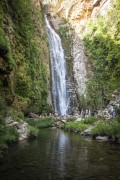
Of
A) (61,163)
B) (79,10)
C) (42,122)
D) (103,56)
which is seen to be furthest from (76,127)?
(79,10)

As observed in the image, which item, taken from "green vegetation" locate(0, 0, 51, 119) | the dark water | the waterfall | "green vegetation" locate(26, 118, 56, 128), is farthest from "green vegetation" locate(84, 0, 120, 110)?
the dark water

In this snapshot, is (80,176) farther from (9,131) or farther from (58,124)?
(58,124)

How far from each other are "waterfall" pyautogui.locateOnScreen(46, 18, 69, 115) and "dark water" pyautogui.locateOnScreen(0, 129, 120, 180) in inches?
1134

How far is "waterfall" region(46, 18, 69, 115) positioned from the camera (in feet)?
152

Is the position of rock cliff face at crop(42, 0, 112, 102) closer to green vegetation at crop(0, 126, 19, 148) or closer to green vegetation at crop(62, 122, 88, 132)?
green vegetation at crop(62, 122, 88, 132)

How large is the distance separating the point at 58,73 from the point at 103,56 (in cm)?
866

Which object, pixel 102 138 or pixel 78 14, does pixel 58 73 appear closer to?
pixel 78 14

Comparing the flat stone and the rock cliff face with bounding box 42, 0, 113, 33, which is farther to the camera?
the rock cliff face with bounding box 42, 0, 113, 33

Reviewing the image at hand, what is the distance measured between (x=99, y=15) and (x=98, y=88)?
53.8 feet

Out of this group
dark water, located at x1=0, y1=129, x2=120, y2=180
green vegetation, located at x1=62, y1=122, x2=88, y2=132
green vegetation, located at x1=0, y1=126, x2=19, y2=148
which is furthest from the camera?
green vegetation, located at x1=62, y1=122, x2=88, y2=132

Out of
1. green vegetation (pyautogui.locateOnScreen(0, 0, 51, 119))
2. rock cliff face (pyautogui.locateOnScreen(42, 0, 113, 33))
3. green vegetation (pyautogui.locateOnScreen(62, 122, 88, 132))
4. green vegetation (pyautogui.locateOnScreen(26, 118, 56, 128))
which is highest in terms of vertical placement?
rock cliff face (pyautogui.locateOnScreen(42, 0, 113, 33))

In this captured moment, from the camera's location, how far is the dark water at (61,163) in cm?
1083

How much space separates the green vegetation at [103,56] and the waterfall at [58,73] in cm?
409

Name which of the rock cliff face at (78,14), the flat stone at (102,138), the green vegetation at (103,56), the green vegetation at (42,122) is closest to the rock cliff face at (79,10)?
the rock cliff face at (78,14)
